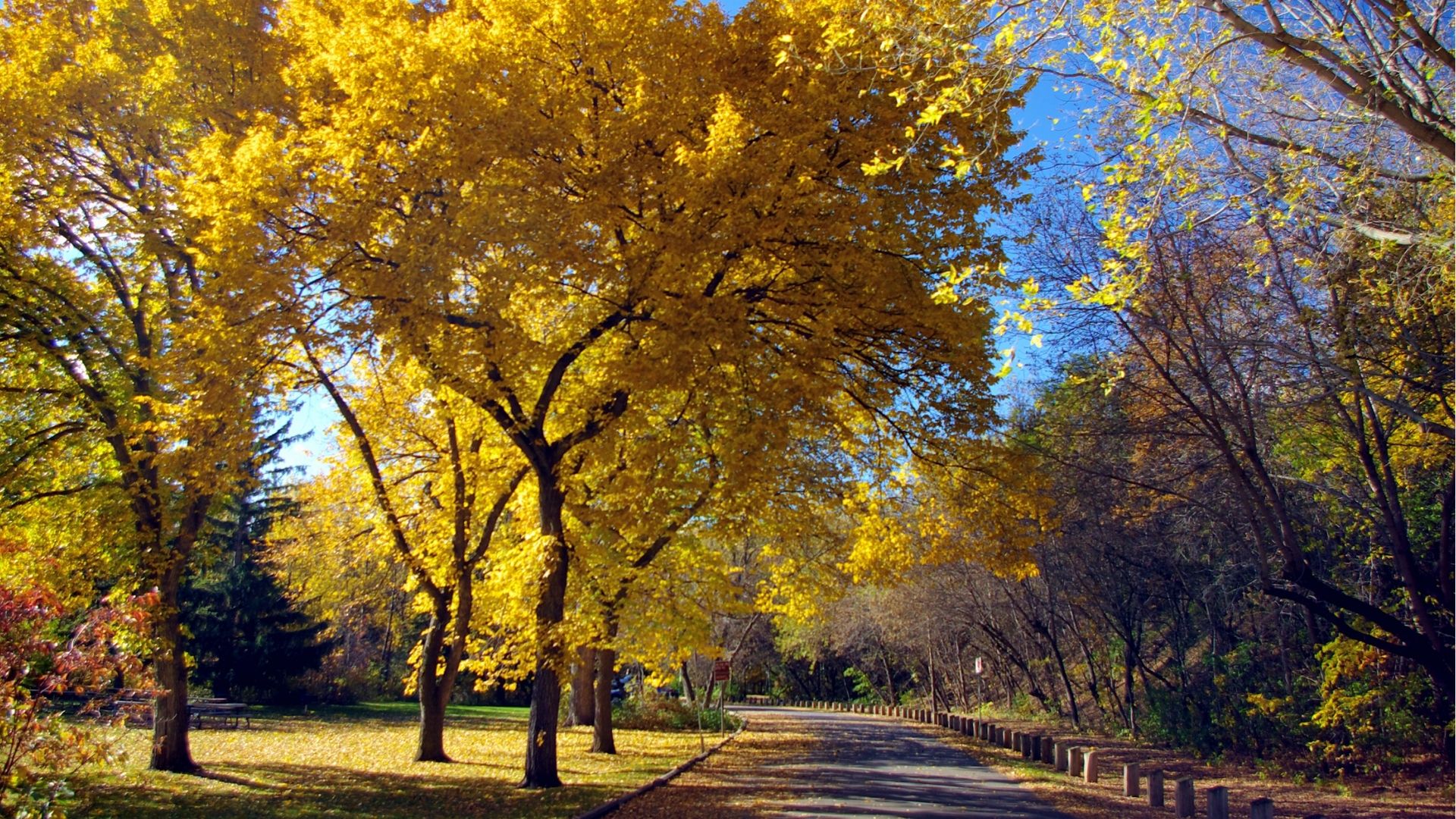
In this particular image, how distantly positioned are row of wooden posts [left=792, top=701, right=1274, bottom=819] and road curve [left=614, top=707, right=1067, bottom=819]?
4.59 feet

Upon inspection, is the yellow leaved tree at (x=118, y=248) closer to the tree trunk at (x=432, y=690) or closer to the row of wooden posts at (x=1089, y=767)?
the tree trunk at (x=432, y=690)

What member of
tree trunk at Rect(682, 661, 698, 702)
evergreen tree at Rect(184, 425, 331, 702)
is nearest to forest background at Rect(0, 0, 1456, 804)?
tree trunk at Rect(682, 661, 698, 702)

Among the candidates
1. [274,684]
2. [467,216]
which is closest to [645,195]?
[467,216]

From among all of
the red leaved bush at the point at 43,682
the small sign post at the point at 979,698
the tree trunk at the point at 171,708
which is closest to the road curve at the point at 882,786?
the small sign post at the point at 979,698

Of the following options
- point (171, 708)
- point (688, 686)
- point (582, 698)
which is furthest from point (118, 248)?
point (688, 686)

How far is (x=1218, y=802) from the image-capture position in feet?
34.2

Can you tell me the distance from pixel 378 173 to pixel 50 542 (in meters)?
9.02

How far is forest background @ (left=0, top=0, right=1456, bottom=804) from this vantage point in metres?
8.38

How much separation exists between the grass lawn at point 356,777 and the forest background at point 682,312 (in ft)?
3.43

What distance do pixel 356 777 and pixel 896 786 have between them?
873 cm

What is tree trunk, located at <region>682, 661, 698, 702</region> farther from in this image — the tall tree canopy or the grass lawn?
the tall tree canopy

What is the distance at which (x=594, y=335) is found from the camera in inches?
456

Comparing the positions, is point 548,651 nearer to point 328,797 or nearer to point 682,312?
point 328,797

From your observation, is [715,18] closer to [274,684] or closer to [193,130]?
[193,130]
